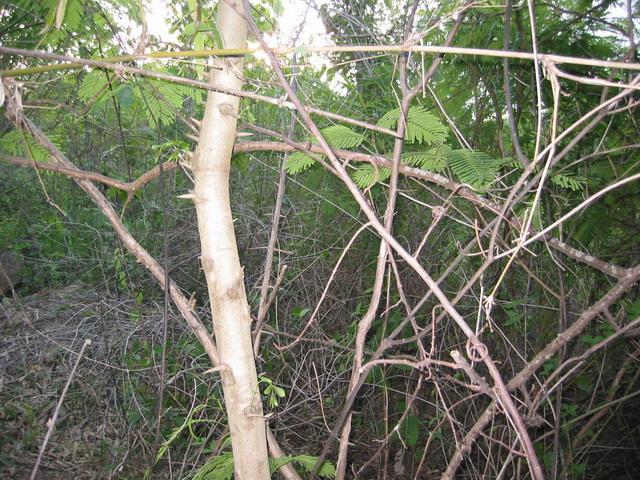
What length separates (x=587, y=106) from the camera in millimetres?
2611

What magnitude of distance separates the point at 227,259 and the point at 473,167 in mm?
864

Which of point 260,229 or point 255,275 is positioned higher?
point 260,229

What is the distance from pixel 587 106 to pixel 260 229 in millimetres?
2462

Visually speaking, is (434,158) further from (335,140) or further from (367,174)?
(335,140)

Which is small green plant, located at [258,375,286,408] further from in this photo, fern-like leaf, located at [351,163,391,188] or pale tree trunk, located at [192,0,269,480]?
fern-like leaf, located at [351,163,391,188]

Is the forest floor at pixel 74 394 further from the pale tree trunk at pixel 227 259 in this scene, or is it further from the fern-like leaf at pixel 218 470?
the pale tree trunk at pixel 227 259

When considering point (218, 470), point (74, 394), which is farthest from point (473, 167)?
point (74, 394)

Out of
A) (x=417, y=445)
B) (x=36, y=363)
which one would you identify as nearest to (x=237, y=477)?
(x=417, y=445)

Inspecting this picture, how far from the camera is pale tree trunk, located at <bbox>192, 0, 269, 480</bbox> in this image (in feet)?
4.15

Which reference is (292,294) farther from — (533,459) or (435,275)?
(533,459)

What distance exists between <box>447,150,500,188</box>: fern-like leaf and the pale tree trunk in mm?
760

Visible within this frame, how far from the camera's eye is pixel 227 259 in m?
1.30

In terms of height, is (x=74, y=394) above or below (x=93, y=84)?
below


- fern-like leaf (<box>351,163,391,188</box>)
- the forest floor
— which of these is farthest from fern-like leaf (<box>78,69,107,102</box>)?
the forest floor
